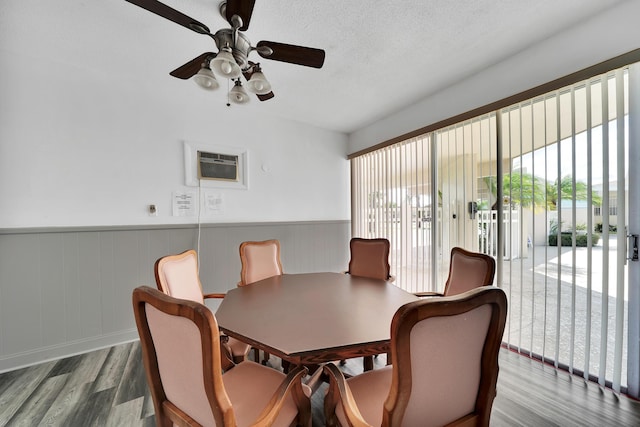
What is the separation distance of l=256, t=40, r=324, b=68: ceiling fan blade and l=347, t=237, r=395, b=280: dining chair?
5.69 feet

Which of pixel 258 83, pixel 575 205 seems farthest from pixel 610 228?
pixel 258 83

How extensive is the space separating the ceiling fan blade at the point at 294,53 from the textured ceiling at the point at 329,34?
33 cm

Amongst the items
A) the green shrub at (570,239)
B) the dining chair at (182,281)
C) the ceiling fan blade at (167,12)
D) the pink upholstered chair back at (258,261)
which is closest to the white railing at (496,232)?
the green shrub at (570,239)

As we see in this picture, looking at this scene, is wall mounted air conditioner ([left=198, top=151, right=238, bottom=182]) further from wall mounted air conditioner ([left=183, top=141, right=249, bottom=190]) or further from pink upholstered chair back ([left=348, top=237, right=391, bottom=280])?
pink upholstered chair back ([left=348, top=237, right=391, bottom=280])

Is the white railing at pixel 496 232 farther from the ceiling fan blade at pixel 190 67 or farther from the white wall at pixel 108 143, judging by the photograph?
the ceiling fan blade at pixel 190 67

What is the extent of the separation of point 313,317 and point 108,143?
8.52 ft

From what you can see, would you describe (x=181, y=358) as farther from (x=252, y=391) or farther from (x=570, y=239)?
(x=570, y=239)

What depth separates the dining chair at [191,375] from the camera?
721 millimetres

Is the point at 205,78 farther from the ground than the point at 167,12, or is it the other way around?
the point at 167,12

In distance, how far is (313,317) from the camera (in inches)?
51.9

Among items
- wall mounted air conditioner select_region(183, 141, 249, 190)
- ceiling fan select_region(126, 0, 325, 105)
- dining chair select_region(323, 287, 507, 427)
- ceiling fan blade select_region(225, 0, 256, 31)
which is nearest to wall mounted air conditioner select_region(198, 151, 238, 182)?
wall mounted air conditioner select_region(183, 141, 249, 190)

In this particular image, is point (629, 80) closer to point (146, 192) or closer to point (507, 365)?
point (507, 365)

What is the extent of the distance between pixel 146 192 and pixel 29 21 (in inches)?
56.0

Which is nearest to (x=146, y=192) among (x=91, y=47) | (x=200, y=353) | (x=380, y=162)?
(x=91, y=47)
